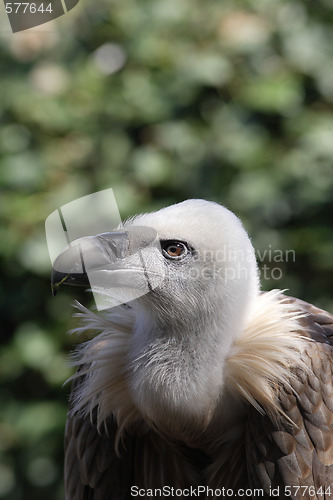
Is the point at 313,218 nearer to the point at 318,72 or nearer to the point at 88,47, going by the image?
the point at 318,72

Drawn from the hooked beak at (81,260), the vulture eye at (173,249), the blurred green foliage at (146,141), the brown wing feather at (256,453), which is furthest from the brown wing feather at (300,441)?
the blurred green foliage at (146,141)

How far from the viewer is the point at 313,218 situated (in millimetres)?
2561

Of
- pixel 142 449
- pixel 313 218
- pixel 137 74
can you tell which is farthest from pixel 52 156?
pixel 142 449

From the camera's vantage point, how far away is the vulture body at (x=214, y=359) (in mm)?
1414

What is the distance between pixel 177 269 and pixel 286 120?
1340mm

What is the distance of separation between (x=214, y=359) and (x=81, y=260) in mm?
344

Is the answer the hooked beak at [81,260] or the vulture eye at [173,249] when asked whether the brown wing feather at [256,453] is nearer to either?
the vulture eye at [173,249]

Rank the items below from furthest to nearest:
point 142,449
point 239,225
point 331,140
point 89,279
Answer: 1. point 331,140
2. point 142,449
3. point 239,225
4. point 89,279

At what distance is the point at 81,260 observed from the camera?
1300mm

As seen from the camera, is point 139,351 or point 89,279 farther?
point 139,351

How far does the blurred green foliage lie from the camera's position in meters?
2.52

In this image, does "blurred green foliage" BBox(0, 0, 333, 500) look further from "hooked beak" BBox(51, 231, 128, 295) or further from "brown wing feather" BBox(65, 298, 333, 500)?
"hooked beak" BBox(51, 231, 128, 295)

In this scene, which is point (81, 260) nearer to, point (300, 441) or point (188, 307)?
point (188, 307)

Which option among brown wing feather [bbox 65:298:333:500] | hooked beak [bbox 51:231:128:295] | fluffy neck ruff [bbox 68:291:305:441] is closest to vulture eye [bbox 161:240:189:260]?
hooked beak [bbox 51:231:128:295]
